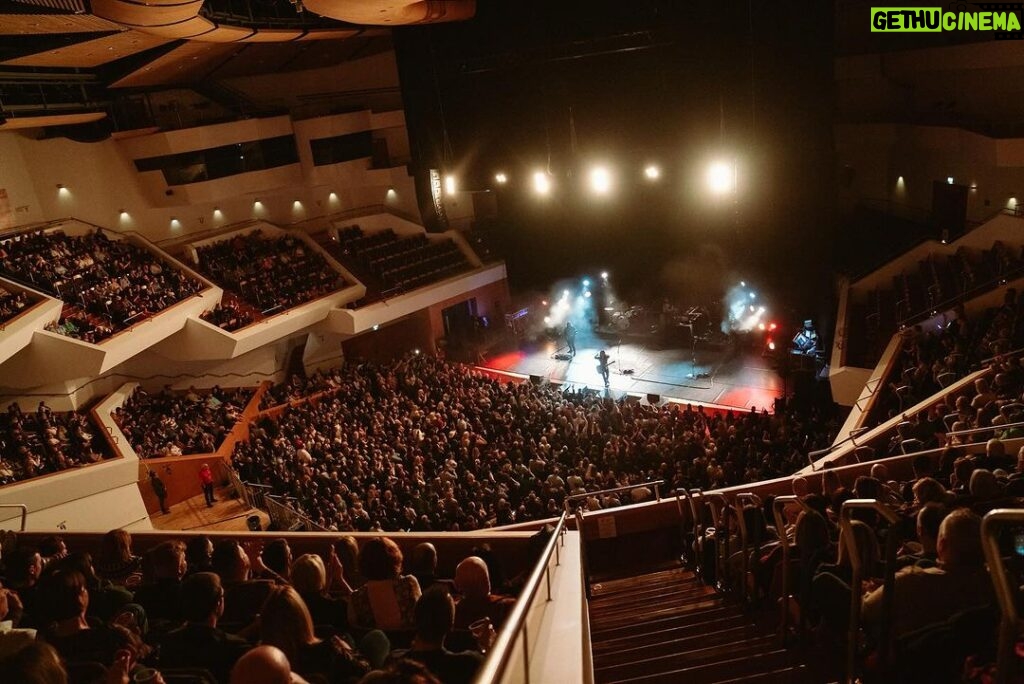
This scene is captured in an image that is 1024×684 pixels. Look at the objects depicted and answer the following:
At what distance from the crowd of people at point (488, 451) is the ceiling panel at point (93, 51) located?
829 cm

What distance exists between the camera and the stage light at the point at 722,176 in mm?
12539

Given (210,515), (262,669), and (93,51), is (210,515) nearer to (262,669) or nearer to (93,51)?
(93,51)

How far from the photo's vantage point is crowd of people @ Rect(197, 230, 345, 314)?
19141 millimetres

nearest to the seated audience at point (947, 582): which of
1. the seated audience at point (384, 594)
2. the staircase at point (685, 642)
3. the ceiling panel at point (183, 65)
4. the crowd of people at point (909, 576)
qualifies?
the crowd of people at point (909, 576)

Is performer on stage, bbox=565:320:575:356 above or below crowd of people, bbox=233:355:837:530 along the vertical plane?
below

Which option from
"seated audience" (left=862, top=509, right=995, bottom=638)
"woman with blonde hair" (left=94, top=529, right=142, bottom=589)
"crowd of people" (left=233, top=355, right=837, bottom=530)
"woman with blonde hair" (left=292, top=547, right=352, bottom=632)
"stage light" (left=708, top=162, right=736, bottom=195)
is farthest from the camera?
"stage light" (left=708, top=162, right=736, bottom=195)

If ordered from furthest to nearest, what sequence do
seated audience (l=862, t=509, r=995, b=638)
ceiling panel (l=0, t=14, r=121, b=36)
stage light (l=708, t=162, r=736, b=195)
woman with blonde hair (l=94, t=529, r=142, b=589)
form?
stage light (l=708, t=162, r=736, b=195) < ceiling panel (l=0, t=14, r=121, b=36) < woman with blonde hair (l=94, t=529, r=142, b=589) < seated audience (l=862, t=509, r=995, b=638)

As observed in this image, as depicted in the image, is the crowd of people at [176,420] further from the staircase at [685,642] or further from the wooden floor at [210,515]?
the staircase at [685,642]

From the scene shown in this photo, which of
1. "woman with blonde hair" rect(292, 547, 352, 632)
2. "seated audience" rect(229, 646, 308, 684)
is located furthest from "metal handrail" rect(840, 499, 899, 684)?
"woman with blonde hair" rect(292, 547, 352, 632)

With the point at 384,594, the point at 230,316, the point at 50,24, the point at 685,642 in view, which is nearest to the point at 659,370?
the point at 230,316

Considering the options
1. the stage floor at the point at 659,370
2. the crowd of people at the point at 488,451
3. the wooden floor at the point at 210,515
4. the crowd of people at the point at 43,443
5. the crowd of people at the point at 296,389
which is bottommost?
the stage floor at the point at 659,370

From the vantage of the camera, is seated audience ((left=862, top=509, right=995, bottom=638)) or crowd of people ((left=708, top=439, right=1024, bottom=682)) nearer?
crowd of people ((left=708, top=439, right=1024, bottom=682))

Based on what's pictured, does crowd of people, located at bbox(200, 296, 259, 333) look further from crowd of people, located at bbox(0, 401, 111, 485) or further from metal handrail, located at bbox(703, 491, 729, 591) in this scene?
metal handrail, located at bbox(703, 491, 729, 591)

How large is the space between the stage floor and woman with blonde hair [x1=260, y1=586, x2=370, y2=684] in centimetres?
1443
